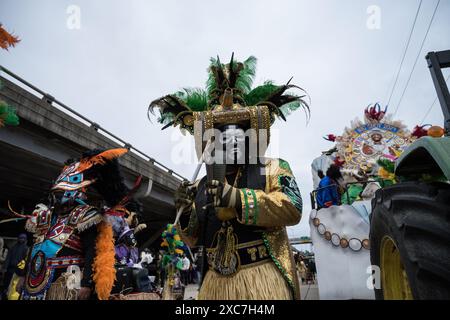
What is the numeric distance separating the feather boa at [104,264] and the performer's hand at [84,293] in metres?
0.08

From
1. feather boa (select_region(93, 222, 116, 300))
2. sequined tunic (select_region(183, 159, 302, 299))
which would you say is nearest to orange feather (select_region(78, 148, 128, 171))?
feather boa (select_region(93, 222, 116, 300))

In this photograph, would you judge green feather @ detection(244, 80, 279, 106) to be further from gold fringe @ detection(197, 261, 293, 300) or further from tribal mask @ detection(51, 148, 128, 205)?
tribal mask @ detection(51, 148, 128, 205)

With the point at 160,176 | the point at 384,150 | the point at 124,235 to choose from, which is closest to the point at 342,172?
the point at 384,150

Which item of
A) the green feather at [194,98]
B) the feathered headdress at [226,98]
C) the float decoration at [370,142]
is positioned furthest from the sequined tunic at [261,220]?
the float decoration at [370,142]

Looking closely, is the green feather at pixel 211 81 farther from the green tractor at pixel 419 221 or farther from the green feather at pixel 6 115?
the green feather at pixel 6 115

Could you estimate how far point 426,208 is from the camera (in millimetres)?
1246

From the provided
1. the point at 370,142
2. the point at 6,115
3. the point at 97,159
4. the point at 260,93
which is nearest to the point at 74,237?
the point at 97,159

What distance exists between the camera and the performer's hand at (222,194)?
1.59 metres

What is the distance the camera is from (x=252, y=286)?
1.65m

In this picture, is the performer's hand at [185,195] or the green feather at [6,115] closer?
the performer's hand at [185,195]

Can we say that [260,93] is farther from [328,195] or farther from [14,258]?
[14,258]

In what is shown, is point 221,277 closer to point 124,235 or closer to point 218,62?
point 218,62

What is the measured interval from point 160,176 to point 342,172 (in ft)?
22.7

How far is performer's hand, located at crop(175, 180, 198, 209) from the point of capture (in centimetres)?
191
